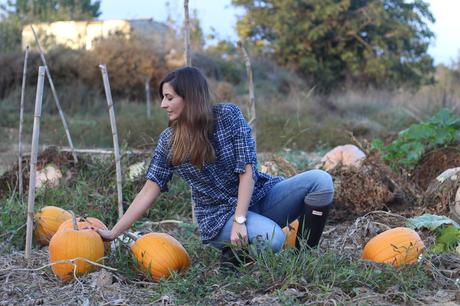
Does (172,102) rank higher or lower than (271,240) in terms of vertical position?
higher

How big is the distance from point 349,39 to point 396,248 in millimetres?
20998

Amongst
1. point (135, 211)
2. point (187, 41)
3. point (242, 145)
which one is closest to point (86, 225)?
point (135, 211)

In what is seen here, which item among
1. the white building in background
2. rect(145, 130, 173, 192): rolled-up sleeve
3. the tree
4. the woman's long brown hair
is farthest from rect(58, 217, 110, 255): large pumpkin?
the tree

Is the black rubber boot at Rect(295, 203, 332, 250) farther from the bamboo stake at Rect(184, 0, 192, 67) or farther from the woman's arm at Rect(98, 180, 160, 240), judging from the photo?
the bamboo stake at Rect(184, 0, 192, 67)

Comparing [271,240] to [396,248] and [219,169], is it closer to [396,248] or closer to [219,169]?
[219,169]

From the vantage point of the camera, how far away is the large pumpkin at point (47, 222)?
414 centimetres

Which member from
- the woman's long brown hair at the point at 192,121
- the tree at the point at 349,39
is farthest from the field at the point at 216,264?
the tree at the point at 349,39

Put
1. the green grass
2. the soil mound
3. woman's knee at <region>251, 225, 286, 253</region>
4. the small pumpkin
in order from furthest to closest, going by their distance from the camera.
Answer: the soil mound
the small pumpkin
woman's knee at <region>251, 225, 286, 253</region>
the green grass

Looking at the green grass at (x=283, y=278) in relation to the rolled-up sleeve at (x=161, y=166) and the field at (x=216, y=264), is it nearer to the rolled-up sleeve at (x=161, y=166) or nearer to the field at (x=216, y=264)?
the field at (x=216, y=264)

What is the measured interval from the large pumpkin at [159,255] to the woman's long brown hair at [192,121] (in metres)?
0.42

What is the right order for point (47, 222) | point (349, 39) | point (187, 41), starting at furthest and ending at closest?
point (349, 39) → point (187, 41) → point (47, 222)

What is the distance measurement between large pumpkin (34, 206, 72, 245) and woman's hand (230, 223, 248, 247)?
1439mm

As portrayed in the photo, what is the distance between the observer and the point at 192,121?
10.7ft

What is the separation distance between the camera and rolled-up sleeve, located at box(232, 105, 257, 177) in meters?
3.27
